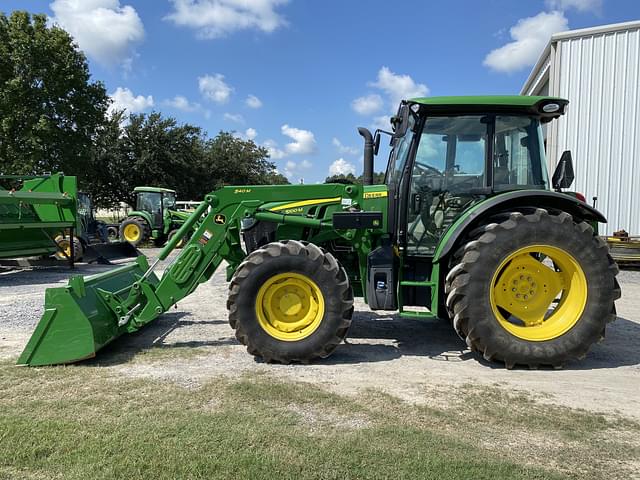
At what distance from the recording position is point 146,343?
5207 mm

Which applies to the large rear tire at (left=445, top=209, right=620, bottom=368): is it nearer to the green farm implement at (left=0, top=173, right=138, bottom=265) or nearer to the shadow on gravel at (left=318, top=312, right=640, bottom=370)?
the shadow on gravel at (left=318, top=312, right=640, bottom=370)

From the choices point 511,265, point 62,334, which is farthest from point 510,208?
point 62,334

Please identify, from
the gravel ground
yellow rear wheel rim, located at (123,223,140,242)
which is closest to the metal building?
the gravel ground

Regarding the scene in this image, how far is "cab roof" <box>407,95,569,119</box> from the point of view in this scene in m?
4.64

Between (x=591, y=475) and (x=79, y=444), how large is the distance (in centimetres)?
303

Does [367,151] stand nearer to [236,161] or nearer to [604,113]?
[604,113]

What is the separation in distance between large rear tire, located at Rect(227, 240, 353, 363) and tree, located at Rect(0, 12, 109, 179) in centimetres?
2326

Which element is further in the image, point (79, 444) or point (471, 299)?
point (471, 299)

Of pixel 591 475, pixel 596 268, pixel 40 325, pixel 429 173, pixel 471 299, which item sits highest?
pixel 429 173

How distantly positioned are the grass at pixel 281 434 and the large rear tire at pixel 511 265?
0.68 m

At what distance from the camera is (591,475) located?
2658 millimetres

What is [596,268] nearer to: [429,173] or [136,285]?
[429,173]

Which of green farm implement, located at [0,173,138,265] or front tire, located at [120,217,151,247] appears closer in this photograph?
green farm implement, located at [0,173,138,265]

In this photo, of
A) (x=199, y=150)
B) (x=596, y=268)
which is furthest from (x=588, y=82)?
(x=199, y=150)
